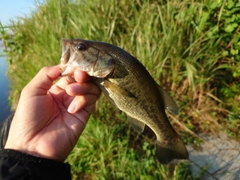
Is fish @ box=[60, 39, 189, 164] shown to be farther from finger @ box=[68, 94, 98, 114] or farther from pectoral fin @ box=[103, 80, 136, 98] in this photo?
finger @ box=[68, 94, 98, 114]

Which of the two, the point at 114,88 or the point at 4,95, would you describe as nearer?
the point at 114,88

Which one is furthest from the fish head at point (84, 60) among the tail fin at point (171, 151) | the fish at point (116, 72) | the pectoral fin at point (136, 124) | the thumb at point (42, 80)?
the tail fin at point (171, 151)

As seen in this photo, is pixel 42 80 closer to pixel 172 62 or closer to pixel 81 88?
pixel 81 88

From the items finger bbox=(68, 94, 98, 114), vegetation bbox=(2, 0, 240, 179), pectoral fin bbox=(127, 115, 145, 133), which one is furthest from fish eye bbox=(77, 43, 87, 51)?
vegetation bbox=(2, 0, 240, 179)

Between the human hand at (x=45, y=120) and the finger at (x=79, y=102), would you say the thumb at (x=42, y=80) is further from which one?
the finger at (x=79, y=102)

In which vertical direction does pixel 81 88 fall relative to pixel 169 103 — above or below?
above

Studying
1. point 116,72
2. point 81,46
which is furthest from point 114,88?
point 81,46

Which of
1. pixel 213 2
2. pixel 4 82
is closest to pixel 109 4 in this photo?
pixel 213 2
